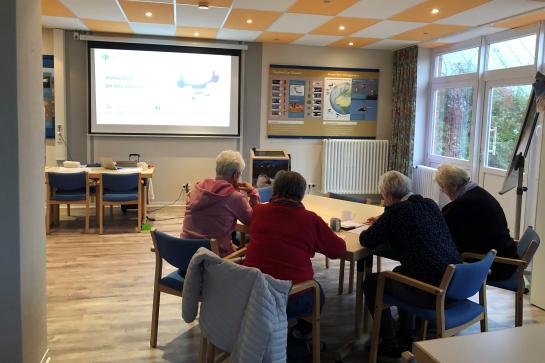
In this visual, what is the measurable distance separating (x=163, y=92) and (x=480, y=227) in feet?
18.6

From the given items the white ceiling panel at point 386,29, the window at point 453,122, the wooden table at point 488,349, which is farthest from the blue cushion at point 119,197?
the wooden table at point 488,349

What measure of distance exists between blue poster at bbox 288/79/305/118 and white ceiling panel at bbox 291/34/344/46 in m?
0.63

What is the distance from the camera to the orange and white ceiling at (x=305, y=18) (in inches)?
209

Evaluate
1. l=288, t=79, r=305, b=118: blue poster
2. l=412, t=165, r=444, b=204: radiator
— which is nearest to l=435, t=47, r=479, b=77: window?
l=412, t=165, r=444, b=204: radiator

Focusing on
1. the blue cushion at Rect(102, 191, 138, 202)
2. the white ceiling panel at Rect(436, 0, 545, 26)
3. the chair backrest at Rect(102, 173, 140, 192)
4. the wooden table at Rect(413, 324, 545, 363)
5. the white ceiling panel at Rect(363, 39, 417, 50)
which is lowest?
the blue cushion at Rect(102, 191, 138, 202)

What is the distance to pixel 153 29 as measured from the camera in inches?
276

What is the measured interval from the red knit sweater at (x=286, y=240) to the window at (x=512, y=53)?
4.43m

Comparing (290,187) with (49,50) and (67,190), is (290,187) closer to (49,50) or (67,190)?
(67,190)

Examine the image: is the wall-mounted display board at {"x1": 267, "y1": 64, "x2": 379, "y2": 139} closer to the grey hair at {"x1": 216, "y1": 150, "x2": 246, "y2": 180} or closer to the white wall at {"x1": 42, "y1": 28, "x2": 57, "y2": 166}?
the white wall at {"x1": 42, "y1": 28, "x2": 57, "y2": 166}

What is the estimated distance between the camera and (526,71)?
584 centimetres

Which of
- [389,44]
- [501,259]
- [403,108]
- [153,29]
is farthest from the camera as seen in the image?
[403,108]

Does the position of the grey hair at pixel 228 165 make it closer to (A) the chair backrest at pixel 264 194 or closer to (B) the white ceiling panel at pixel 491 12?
(A) the chair backrest at pixel 264 194

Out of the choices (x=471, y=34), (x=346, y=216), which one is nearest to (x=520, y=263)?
(x=346, y=216)

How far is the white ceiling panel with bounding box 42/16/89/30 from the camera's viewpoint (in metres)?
6.48
